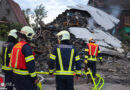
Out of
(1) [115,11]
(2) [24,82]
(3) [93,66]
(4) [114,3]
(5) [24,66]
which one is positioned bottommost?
(3) [93,66]

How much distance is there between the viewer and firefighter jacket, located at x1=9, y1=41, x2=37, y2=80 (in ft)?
11.0

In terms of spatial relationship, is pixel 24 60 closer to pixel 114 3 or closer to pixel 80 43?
pixel 80 43

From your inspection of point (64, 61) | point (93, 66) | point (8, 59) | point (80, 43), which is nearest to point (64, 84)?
point (64, 61)

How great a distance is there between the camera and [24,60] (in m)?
3.42

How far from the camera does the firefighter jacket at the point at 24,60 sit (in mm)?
3350

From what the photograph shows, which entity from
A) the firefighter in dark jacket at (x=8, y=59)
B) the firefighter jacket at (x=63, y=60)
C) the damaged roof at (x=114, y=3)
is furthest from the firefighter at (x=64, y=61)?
the damaged roof at (x=114, y=3)

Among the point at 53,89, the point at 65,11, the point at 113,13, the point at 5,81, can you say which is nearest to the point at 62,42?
the point at 5,81

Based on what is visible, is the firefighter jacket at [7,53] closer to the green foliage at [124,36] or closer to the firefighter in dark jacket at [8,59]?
Answer: the firefighter in dark jacket at [8,59]

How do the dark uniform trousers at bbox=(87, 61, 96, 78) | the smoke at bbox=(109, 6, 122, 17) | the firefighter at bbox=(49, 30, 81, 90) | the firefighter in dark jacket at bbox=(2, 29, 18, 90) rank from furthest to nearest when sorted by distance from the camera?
the smoke at bbox=(109, 6, 122, 17) → the dark uniform trousers at bbox=(87, 61, 96, 78) → the firefighter in dark jacket at bbox=(2, 29, 18, 90) → the firefighter at bbox=(49, 30, 81, 90)

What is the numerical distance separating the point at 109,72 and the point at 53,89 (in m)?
Answer: 4.61

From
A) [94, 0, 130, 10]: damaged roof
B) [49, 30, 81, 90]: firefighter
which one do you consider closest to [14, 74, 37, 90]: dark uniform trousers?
[49, 30, 81, 90]: firefighter

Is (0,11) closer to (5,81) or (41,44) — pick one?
(41,44)

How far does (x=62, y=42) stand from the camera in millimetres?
4156

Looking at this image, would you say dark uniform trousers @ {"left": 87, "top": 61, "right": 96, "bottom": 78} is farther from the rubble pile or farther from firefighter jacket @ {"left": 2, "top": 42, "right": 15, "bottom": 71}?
firefighter jacket @ {"left": 2, "top": 42, "right": 15, "bottom": 71}
